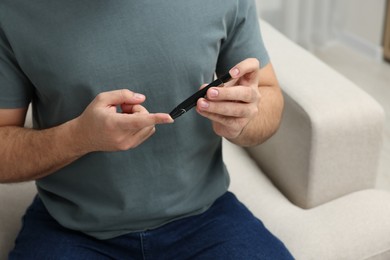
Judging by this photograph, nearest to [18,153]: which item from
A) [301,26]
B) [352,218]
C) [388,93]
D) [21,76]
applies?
[21,76]

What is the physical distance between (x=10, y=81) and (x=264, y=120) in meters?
0.44

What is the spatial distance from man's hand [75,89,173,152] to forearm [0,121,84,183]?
0.06 m

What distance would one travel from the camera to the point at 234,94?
79cm

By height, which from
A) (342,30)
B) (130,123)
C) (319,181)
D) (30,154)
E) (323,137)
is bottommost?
(342,30)

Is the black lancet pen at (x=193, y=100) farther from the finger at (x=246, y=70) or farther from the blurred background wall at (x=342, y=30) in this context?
the blurred background wall at (x=342, y=30)

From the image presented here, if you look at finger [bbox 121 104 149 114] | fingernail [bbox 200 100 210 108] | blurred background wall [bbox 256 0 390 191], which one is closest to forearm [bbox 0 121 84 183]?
finger [bbox 121 104 149 114]

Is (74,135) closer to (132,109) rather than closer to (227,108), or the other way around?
(132,109)

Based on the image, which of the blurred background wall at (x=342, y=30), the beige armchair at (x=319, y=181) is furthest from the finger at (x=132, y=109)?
the blurred background wall at (x=342, y=30)

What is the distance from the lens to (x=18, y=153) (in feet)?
3.01

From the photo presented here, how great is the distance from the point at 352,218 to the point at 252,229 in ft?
0.75

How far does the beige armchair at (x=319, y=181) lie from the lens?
1074 millimetres

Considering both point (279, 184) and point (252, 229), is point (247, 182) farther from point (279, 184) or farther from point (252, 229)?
point (252, 229)

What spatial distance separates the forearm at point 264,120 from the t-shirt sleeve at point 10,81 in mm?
367

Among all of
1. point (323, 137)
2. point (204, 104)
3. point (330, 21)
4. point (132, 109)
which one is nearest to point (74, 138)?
point (132, 109)
